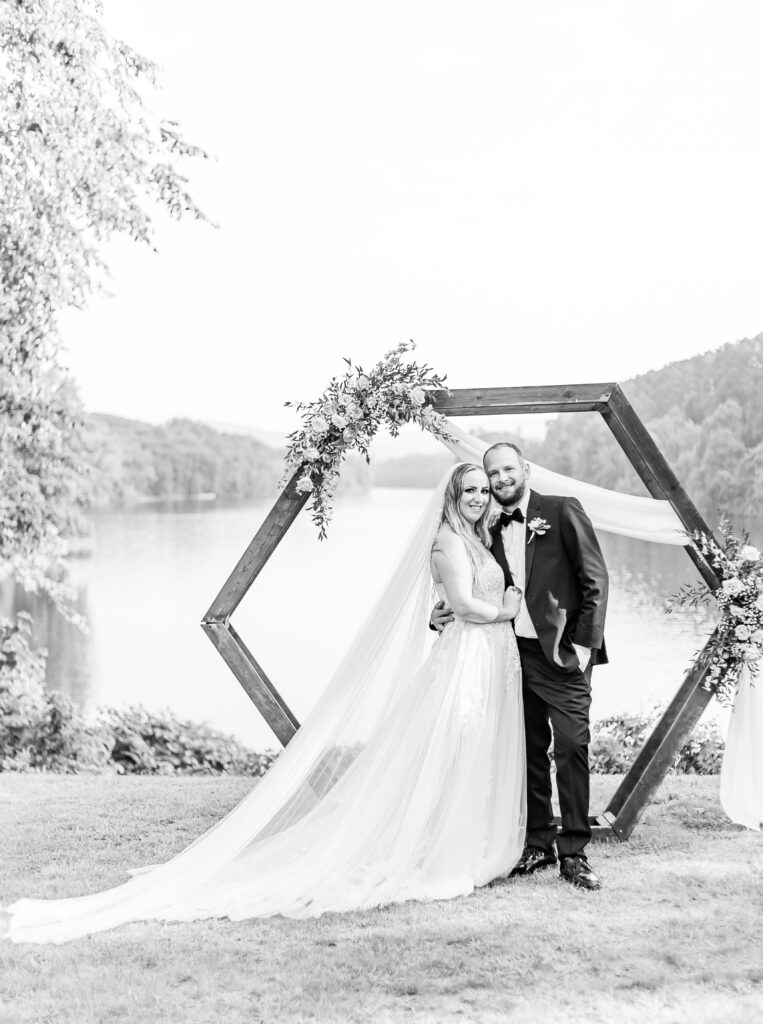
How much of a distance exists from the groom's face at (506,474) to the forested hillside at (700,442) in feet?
31.3

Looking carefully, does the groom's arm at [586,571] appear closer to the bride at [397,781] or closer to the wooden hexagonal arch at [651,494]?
the bride at [397,781]

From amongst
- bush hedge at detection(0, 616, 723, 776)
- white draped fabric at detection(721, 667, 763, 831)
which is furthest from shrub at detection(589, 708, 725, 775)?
white draped fabric at detection(721, 667, 763, 831)

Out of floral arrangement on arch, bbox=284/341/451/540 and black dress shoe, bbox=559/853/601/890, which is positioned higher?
floral arrangement on arch, bbox=284/341/451/540

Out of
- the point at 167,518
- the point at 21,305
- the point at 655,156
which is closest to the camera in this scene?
the point at 21,305

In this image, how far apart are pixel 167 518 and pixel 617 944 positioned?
21163 millimetres

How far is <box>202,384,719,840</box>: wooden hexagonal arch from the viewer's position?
503cm

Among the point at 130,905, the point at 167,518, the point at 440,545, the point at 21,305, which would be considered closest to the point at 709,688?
the point at 440,545

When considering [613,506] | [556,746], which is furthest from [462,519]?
[556,746]

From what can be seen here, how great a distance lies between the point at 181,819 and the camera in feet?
18.7

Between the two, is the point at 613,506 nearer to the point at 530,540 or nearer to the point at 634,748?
the point at 530,540

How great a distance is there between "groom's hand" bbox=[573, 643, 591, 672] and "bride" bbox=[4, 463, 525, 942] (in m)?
0.32

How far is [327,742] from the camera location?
15.5 ft

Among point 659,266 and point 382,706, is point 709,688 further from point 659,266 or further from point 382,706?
point 659,266

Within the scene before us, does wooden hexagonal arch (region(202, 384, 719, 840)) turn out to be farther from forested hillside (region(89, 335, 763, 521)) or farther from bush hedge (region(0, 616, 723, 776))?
forested hillside (region(89, 335, 763, 521))
